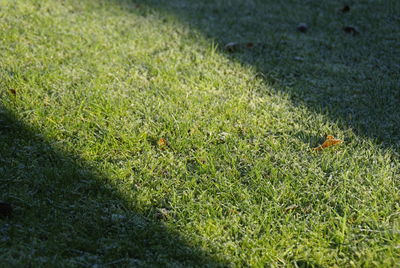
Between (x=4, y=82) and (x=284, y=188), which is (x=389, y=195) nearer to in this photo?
(x=284, y=188)

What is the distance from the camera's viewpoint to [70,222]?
2092 millimetres

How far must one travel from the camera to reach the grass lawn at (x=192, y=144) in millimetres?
2021

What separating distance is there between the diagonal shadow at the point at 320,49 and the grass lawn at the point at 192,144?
0.8 inches

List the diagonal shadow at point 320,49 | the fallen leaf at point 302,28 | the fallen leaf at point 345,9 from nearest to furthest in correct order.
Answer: the diagonal shadow at point 320,49 < the fallen leaf at point 302,28 < the fallen leaf at point 345,9

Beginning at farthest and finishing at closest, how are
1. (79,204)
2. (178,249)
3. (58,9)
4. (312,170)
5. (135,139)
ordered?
(58,9) < (135,139) < (312,170) < (79,204) < (178,249)

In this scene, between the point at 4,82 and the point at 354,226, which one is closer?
the point at 354,226

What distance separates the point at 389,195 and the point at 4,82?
8.55 ft

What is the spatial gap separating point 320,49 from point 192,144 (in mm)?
2065

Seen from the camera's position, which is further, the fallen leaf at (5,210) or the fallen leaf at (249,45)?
the fallen leaf at (249,45)

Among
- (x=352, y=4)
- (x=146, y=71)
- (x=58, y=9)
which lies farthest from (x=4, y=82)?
(x=352, y=4)

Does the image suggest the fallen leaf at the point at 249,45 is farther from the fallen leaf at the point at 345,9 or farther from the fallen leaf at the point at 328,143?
the fallen leaf at the point at 328,143

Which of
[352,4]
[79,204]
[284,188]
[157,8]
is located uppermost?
[352,4]

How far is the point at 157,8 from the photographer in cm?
501

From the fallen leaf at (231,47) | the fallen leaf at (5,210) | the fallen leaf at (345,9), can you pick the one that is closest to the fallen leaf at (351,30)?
the fallen leaf at (345,9)
